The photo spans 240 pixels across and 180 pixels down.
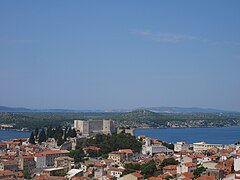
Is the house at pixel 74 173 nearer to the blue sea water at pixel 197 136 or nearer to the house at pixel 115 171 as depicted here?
the house at pixel 115 171

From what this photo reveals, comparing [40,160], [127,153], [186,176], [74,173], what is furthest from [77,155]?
[186,176]

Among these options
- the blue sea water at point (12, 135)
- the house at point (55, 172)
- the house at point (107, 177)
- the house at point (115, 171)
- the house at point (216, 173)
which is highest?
the house at point (216, 173)

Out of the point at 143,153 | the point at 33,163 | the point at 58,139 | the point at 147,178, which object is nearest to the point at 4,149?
the point at 58,139

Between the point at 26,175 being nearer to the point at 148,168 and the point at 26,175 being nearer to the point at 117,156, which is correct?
the point at 117,156

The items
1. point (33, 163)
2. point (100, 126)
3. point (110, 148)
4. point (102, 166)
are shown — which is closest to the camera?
point (102, 166)

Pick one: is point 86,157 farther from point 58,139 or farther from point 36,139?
point 36,139

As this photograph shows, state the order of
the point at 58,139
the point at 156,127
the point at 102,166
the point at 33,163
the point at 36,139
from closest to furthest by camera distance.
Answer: the point at 102,166, the point at 33,163, the point at 58,139, the point at 36,139, the point at 156,127

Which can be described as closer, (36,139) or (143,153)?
(143,153)

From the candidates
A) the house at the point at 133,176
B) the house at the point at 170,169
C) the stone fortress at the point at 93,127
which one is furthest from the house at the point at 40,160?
the stone fortress at the point at 93,127

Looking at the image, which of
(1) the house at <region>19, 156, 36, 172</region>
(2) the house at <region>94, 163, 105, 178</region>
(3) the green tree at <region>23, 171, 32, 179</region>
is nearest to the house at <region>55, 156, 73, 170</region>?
(1) the house at <region>19, 156, 36, 172</region>
